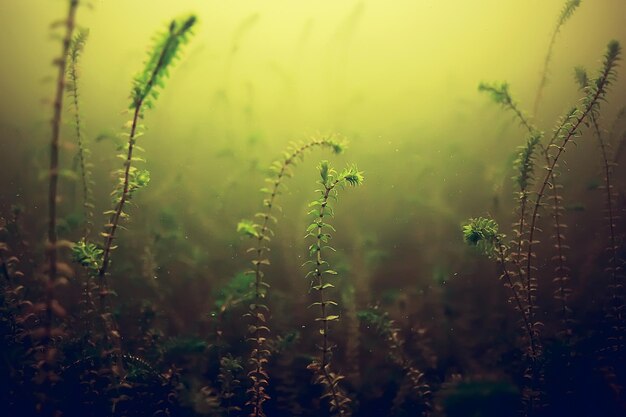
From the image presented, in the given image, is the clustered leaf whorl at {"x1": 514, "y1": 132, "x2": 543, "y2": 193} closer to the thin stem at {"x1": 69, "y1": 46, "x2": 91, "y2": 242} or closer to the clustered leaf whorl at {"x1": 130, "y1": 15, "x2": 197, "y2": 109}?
the clustered leaf whorl at {"x1": 130, "y1": 15, "x2": 197, "y2": 109}

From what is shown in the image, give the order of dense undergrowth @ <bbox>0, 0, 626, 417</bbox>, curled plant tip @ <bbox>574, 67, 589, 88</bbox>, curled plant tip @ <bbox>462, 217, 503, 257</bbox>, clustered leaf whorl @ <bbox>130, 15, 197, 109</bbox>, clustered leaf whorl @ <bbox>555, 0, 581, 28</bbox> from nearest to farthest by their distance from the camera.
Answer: clustered leaf whorl @ <bbox>130, 15, 197, 109</bbox>
dense undergrowth @ <bbox>0, 0, 626, 417</bbox>
curled plant tip @ <bbox>462, 217, 503, 257</bbox>
curled plant tip @ <bbox>574, 67, 589, 88</bbox>
clustered leaf whorl @ <bbox>555, 0, 581, 28</bbox>

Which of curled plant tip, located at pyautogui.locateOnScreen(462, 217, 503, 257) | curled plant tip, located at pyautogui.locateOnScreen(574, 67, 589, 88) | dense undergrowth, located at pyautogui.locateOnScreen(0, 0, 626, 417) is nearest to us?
dense undergrowth, located at pyautogui.locateOnScreen(0, 0, 626, 417)

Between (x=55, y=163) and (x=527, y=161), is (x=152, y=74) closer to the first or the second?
(x=55, y=163)

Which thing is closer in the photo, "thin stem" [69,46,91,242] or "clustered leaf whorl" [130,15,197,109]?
"clustered leaf whorl" [130,15,197,109]

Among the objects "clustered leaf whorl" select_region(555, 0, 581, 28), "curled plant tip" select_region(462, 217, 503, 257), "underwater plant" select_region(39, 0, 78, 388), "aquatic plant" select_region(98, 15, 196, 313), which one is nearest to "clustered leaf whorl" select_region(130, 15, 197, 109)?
"aquatic plant" select_region(98, 15, 196, 313)

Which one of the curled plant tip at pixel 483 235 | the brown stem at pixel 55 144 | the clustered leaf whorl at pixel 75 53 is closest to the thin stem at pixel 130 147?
the brown stem at pixel 55 144

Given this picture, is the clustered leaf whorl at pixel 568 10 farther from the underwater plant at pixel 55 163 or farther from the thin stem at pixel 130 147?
the underwater plant at pixel 55 163

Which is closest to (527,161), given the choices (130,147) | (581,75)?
(581,75)

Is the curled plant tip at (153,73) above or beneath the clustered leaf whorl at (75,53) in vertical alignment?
beneath
